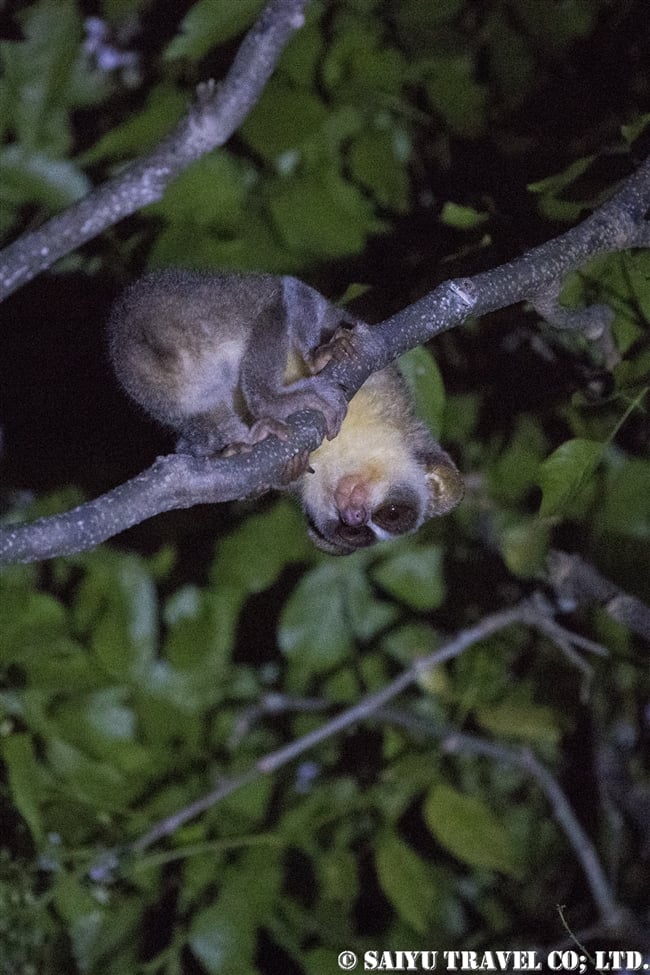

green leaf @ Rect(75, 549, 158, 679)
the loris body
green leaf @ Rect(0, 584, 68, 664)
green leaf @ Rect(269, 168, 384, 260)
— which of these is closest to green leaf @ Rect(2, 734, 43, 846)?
green leaf @ Rect(0, 584, 68, 664)

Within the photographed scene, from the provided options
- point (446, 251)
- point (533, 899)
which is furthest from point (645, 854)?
point (446, 251)

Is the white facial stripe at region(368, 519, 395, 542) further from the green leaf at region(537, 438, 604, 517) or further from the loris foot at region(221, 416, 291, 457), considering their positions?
the green leaf at region(537, 438, 604, 517)

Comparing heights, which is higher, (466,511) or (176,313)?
(176,313)

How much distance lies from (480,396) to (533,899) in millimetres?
2868

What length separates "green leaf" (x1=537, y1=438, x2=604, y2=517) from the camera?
265cm

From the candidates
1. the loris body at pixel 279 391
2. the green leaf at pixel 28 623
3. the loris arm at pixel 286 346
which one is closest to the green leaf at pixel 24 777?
the green leaf at pixel 28 623

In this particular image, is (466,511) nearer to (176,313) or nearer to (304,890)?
(304,890)

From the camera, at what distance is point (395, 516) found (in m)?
3.73

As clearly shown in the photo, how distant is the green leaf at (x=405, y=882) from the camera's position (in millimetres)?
3766

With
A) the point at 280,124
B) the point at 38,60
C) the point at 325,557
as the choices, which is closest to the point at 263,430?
the point at 280,124

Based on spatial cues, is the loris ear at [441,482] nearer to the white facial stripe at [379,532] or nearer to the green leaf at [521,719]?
the white facial stripe at [379,532]

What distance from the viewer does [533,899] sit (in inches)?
225

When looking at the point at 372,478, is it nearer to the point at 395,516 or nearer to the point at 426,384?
the point at 395,516

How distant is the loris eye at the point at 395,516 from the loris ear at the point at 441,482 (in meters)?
0.26
